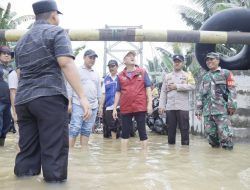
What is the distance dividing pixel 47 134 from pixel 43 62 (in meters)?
0.64

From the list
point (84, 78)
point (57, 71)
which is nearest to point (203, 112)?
point (84, 78)

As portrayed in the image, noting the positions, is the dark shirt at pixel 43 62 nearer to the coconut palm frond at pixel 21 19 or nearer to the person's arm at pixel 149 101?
the person's arm at pixel 149 101

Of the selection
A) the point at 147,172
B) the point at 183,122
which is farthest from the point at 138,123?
the point at 147,172

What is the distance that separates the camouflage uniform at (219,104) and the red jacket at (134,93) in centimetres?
128

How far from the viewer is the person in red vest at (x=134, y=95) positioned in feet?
20.2

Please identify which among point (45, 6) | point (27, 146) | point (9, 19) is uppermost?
point (9, 19)

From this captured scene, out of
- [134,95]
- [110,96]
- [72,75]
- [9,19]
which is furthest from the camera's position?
[9,19]

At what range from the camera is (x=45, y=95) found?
346cm

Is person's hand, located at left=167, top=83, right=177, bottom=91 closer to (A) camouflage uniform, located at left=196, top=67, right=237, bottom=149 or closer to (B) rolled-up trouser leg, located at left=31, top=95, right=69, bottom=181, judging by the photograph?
(A) camouflage uniform, located at left=196, top=67, right=237, bottom=149

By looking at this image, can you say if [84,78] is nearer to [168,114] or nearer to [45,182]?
[168,114]

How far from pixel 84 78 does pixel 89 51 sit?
17.9 inches

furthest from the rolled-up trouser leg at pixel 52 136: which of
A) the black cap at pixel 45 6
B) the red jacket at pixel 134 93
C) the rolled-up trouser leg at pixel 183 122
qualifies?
the rolled-up trouser leg at pixel 183 122

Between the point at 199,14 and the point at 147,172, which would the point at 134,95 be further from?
the point at 199,14

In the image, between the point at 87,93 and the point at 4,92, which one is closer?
the point at 87,93
